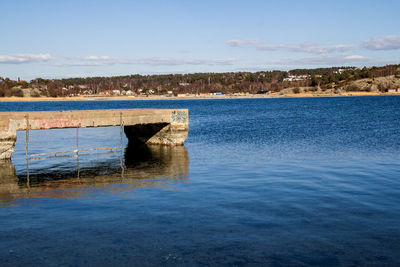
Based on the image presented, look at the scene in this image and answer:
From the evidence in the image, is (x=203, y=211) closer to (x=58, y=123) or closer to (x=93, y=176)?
(x=93, y=176)

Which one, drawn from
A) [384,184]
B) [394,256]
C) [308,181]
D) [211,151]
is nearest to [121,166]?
[211,151]

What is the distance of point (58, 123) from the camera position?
2408cm

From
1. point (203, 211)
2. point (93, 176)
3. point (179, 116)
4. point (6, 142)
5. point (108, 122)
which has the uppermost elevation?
point (179, 116)

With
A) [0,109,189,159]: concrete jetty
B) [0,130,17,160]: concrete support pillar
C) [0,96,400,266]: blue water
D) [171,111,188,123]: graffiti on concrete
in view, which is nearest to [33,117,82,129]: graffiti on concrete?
[0,109,189,159]: concrete jetty

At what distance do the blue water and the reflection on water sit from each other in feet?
0.17

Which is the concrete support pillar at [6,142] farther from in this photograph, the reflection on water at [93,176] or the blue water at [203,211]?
the blue water at [203,211]

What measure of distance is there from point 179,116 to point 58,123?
29.5 ft

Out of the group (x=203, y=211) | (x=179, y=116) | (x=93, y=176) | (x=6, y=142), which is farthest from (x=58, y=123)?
(x=203, y=211)

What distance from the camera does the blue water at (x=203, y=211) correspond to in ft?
32.2

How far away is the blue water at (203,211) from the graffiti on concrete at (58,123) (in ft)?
7.30

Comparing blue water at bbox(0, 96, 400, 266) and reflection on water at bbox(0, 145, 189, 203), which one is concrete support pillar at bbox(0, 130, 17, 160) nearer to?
reflection on water at bbox(0, 145, 189, 203)

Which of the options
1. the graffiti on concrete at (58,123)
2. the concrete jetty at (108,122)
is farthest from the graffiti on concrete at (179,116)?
the graffiti on concrete at (58,123)

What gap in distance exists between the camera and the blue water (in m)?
9.80

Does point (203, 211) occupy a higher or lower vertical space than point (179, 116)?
lower
